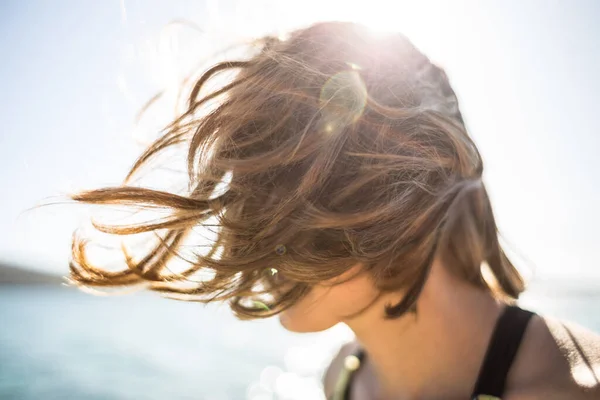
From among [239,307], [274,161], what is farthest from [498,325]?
[239,307]

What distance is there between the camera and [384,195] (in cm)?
119

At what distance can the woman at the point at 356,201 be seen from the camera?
118 centimetres

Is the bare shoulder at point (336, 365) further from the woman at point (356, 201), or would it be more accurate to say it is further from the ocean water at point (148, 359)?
the woman at point (356, 201)

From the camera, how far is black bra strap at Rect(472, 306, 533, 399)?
1100 mm

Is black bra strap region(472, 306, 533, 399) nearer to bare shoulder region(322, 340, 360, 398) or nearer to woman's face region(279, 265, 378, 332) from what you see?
woman's face region(279, 265, 378, 332)

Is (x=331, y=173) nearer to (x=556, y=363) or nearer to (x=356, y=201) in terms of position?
(x=356, y=201)

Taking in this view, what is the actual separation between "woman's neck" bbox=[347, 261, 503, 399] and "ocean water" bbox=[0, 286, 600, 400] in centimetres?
86

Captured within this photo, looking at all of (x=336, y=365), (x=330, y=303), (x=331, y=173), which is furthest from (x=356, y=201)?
(x=336, y=365)

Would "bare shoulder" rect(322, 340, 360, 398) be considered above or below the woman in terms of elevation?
below

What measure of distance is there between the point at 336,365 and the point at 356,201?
1159 millimetres

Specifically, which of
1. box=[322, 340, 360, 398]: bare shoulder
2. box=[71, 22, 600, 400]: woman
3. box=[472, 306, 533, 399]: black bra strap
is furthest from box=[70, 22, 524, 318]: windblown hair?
box=[322, 340, 360, 398]: bare shoulder

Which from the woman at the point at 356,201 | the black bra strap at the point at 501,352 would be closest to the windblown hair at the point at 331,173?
the woman at the point at 356,201

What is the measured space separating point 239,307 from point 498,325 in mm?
900

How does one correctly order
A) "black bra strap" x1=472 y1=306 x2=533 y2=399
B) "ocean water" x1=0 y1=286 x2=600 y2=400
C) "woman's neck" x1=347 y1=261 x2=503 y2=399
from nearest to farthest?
"black bra strap" x1=472 y1=306 x2=533 y2=399
"woman's neck" x1=347 y1=261 x2=503 y2=399
"ocean water" x1=0 y1=286 x2=600 y2=400
